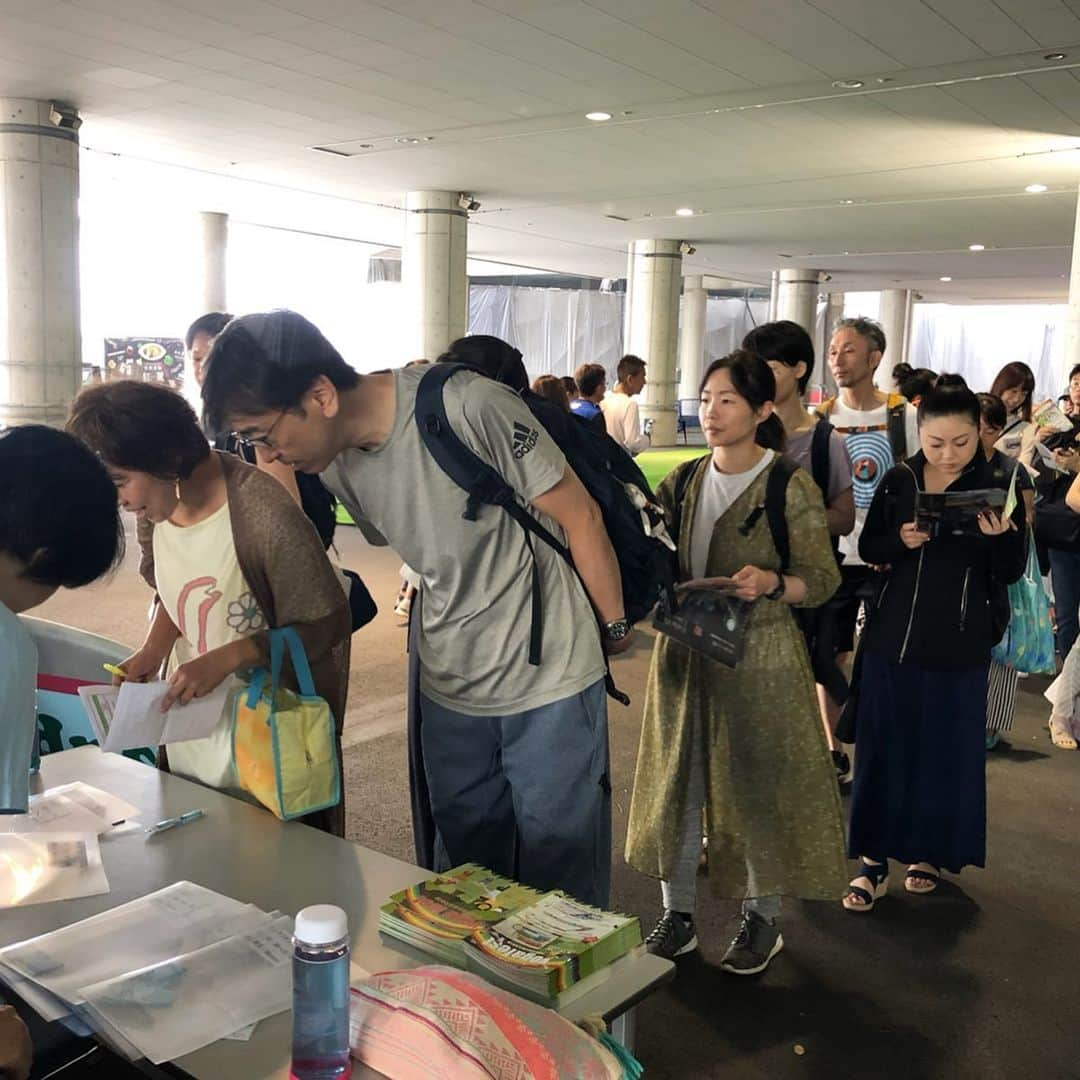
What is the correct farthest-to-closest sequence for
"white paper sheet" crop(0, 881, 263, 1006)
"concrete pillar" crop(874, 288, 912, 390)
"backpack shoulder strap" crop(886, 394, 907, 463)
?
"concrete pillar" crop(874, 288, 912, 390) → "backpack shoulder strap" crop(886, 394, 907, 463) → "white paper sheet" crop(0, 881, 263, 1006)

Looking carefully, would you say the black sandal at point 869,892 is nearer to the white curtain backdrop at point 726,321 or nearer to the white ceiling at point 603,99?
the white ceiling at point 603,99

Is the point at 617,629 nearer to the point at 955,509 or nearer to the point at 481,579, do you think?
the point at 481,579

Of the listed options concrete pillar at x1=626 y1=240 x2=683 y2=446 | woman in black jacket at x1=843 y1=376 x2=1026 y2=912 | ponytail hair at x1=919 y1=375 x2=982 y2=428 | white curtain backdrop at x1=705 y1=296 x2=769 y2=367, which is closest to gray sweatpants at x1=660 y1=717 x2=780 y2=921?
woman in black jacket at x1=843 y1=376 x2=1026 y2=912

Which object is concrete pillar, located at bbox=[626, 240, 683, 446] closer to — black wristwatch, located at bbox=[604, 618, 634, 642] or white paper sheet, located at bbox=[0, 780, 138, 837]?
black wristwatch, located at bbox=[604, 618, 634, 642]

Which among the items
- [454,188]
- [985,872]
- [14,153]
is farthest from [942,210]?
[985,872]

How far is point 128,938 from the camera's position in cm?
134

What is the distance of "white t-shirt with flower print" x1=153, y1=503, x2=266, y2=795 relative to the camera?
73.6 inches

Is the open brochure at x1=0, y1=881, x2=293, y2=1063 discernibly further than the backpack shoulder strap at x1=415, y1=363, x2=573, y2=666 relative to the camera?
No

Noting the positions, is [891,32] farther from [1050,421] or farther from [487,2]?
[1050,421]

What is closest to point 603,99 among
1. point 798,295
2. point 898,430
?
point 898,430

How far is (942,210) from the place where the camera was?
43.8 ft

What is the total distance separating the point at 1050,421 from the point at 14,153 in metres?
8.15

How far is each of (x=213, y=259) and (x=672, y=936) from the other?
48.2ft

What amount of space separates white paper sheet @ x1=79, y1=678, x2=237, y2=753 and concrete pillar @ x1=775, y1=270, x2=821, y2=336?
20045 mm
